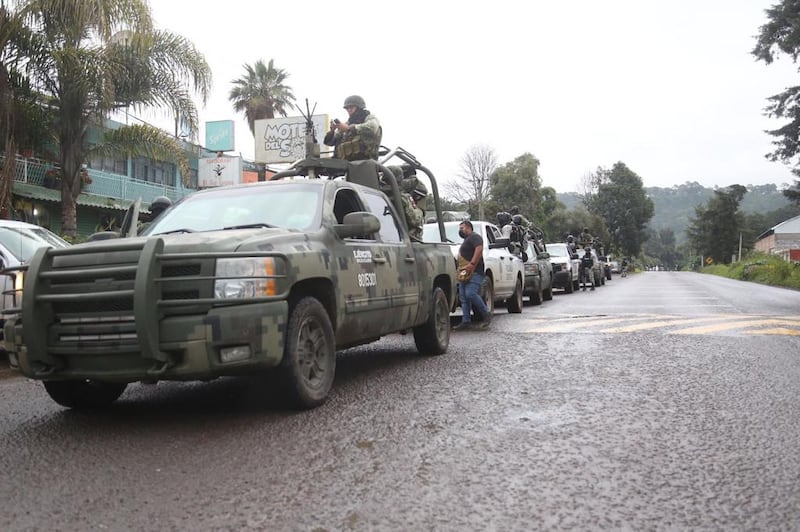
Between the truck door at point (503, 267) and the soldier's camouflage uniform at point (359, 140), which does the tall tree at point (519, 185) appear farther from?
the soldier's camouflage uniform at point (359, 140)

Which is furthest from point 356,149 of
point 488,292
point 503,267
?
point 503,267

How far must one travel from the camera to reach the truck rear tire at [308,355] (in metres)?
4.77

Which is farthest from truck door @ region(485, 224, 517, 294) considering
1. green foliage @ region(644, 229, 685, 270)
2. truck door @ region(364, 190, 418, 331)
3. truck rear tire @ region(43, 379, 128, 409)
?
green foliage @ region(644, 229, 685, 270)

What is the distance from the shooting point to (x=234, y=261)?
4.48 meters

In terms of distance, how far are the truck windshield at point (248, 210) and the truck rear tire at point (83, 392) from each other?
1307 millimetres

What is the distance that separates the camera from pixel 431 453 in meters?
3.94

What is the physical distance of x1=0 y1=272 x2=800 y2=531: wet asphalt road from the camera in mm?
3051

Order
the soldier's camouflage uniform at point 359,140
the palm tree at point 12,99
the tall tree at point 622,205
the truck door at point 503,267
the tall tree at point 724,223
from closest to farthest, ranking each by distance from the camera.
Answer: the soldier's camouflage uniform at point 359,140 → the truck door at point 503,267 → the palm tree at point 12,99 → the tall tree at point 622,205 → the tall tree at point 724,223

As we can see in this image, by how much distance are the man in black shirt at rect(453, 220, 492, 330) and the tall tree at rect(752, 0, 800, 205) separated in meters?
18.4

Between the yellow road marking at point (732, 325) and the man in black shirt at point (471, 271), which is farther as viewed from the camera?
the man in black shirt at point (471, 271)

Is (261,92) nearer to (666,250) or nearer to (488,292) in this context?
(488,292)

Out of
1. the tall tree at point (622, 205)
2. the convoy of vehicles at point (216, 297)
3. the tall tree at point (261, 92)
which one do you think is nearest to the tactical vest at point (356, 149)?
the convoy of vehicles at point (216, 297)

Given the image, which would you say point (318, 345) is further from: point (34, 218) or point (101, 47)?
point (34, 218)

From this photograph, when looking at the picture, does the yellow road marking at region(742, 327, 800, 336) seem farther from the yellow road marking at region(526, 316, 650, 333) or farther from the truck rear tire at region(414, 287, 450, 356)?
the truck rear tire at region(414, 287, 450, 356)
